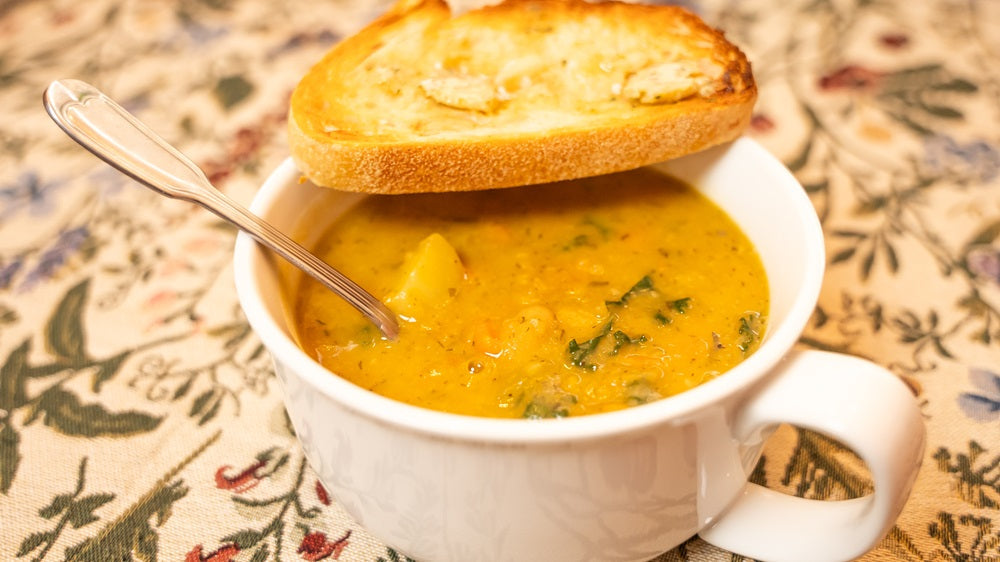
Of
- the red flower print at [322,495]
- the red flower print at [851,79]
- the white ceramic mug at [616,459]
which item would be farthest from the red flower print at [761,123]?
the red flower print at [322,495]

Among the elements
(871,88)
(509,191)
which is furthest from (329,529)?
(871,88)

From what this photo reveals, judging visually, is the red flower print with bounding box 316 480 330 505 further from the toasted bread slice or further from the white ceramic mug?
the toasted bread slice

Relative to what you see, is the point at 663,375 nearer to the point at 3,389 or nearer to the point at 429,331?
the point at 429,331

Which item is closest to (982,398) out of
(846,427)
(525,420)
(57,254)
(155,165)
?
(846,427)

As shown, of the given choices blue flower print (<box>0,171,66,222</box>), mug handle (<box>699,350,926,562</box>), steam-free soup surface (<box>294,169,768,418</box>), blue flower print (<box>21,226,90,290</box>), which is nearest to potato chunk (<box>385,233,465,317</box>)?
steam-free soup surface (<box>294,169,768,418</box>)

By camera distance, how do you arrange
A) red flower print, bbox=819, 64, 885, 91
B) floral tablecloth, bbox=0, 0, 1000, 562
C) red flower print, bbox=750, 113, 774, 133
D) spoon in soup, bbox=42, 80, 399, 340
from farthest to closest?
red flower print, bbox=819, 64, 885, 91
red flower print, bbox=750, 113, 774, 133
floral tablecloth, bbox=0, 0, 1000, 562
spoon in soup, bbox=42, 80, 399, 340

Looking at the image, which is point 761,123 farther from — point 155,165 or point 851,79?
point 155,165
